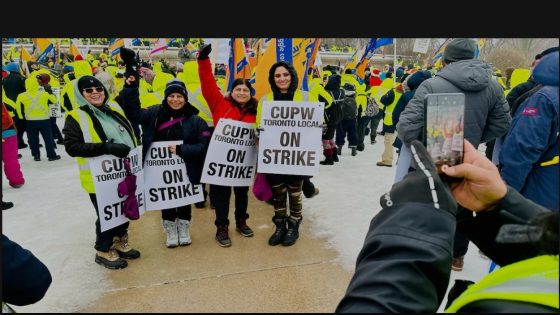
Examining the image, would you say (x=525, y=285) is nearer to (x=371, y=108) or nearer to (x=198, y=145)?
(x=198, y=145)

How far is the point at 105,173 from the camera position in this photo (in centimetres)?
375

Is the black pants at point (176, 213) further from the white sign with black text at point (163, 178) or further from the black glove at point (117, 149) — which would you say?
the black glove at point (117, 149)

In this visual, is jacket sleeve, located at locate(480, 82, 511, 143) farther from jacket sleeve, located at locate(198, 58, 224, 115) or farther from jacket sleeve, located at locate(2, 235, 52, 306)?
jacket sleeve, located at locate(2, 235, 52, 306)

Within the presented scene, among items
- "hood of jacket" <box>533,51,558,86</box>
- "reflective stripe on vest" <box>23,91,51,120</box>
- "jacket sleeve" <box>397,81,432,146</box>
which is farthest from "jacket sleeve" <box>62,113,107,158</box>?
"reflective stripe on vest" <box>23,91,51,120</box>

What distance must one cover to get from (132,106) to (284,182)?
1.83 meters

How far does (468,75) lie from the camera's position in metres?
3.31

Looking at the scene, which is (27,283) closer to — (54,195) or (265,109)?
(265,109)

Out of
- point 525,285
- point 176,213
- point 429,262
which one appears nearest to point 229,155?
point 176,213

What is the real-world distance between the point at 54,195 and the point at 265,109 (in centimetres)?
409

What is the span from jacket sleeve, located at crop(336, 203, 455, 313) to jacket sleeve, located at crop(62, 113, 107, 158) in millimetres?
3232

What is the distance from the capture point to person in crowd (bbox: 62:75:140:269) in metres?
3.61

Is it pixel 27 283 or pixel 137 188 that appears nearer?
pixel 27 283

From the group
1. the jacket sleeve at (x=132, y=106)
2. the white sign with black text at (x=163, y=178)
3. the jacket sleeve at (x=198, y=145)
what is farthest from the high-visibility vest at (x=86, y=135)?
the jacket sleeve at (x=198, y=145)

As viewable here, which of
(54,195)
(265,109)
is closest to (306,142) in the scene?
(265,109)
